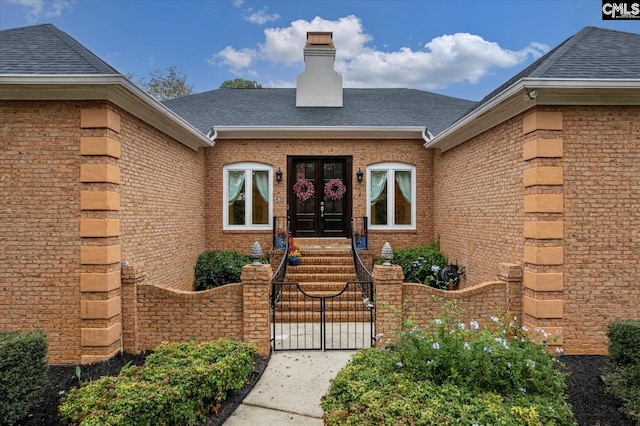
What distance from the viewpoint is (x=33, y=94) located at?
545 centimetres

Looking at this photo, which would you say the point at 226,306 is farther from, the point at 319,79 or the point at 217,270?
the point at 319,79

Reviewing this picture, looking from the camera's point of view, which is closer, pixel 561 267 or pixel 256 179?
pixel 561 267

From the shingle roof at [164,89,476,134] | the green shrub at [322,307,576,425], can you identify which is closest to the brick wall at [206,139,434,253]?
the shingle roof at [164,89,476,134]

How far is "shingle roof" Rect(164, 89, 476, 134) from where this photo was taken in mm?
11469

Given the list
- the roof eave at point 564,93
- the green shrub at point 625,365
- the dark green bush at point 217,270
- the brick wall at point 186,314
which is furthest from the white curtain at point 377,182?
the green shrub at point 625,365

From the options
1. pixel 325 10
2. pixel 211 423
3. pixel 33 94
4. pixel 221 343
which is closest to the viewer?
pixel 211 423

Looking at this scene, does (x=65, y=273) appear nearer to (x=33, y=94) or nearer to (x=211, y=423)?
(x=33, y=94)

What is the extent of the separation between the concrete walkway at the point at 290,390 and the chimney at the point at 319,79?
9729mm

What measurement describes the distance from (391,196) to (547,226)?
6017mm

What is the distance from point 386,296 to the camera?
6055 mm

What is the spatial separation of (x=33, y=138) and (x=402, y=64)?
141 feet

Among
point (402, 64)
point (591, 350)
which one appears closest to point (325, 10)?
point (591, 350)

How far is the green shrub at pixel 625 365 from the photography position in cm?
408

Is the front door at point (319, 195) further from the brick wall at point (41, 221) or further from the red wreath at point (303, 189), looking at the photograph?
the brick wall at point (41, 221)
